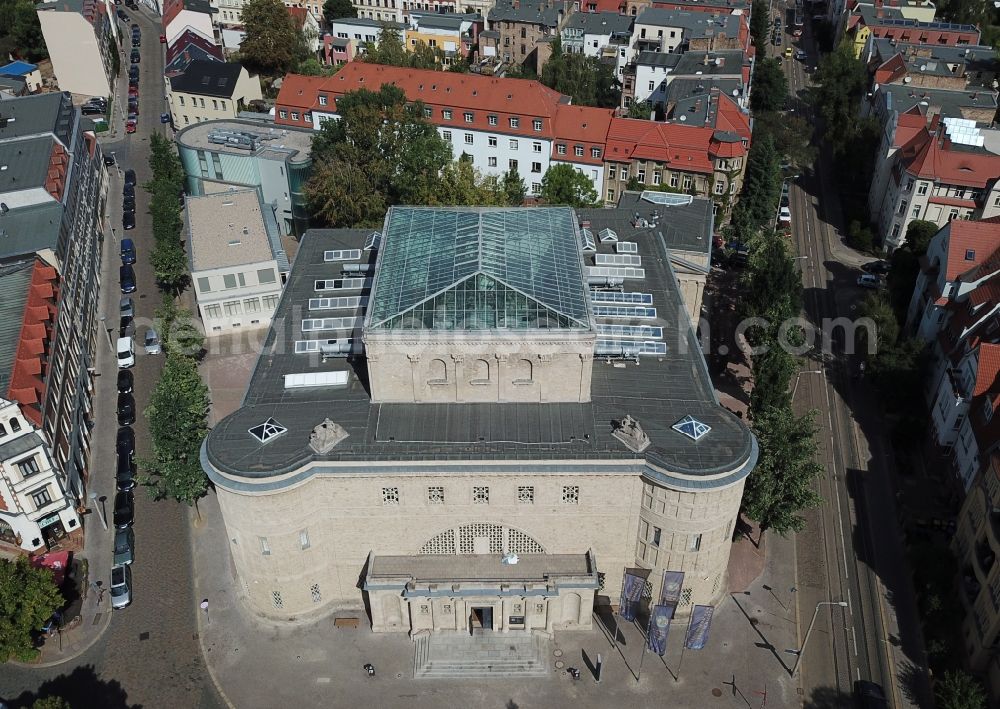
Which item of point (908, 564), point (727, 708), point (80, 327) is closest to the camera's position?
point (727, 708)

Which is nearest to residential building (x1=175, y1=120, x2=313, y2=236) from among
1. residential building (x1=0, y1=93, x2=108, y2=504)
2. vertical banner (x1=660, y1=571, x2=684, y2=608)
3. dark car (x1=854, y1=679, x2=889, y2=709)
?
residential building (x1=0, y1=93, x2=108, y2=504)

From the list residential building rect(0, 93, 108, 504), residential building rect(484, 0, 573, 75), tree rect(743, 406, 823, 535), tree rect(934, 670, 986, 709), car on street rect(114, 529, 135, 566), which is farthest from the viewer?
residential building rect(484, 0, 573, 75)

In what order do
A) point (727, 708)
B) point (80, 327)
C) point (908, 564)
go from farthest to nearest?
point (80, 327), point (908, 564), point (727, 708)

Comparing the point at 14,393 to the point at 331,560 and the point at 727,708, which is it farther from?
the point at 727,708

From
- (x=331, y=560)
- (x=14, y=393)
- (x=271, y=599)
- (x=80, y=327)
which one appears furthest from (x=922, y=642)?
(x=80, y=327)

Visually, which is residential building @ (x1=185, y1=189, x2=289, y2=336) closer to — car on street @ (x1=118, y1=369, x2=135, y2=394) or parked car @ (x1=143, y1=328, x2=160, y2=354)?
parked car @ (x1=143, y1=328, x2=160, y2=354)
